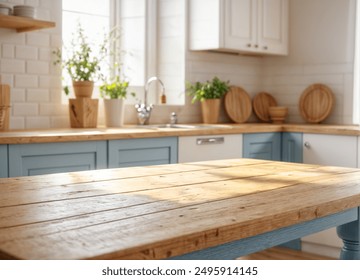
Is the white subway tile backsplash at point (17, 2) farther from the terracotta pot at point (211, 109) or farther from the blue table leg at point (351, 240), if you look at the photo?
the blue table leg at point (351, 240)

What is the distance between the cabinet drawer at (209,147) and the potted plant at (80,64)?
0.84 m

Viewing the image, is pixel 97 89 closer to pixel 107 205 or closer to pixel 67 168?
pixel 67 168

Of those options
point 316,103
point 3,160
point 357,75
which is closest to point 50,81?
point 3,160

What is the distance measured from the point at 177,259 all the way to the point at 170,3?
4304 mm

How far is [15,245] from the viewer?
1.24 meters

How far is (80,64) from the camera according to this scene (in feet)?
14.8

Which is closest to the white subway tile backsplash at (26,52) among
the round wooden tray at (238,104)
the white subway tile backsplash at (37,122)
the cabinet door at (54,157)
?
the white subway tile backsplash at (37,122)

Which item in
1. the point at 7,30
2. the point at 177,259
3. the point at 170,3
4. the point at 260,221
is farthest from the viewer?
the point at 170,3

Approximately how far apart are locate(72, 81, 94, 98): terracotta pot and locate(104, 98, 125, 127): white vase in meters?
0.21

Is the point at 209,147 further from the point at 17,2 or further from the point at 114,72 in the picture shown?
the point at 17,2

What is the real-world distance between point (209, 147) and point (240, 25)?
4.41ft

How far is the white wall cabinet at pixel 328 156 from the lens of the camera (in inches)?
181

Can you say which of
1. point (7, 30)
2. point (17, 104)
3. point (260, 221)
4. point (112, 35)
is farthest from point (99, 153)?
point (260, 221)

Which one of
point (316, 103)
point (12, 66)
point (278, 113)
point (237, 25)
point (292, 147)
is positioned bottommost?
point (292, 147)
